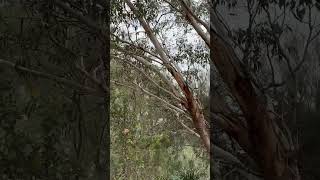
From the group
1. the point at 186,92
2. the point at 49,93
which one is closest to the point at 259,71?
the point at 186,92

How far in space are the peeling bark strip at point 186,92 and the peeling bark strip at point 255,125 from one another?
0.31 meters

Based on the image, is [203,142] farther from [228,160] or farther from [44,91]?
[44,91]

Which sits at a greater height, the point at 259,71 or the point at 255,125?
the point at 259,71

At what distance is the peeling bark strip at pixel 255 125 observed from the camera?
100 centimetres

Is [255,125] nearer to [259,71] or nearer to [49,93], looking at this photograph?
[259,71]

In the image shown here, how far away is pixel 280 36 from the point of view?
39.2 inches

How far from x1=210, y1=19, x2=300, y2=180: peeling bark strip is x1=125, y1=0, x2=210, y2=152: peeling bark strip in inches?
12.4

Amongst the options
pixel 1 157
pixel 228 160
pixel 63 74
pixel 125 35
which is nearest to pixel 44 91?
pixel 63 74

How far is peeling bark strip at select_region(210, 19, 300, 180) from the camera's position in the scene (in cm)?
100

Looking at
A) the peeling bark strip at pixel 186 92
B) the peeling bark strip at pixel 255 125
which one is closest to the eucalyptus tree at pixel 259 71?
the peeling bark strip at pixel 255 125

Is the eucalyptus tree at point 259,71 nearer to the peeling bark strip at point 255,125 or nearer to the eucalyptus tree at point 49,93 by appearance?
the peeling bark strip at point 255,125

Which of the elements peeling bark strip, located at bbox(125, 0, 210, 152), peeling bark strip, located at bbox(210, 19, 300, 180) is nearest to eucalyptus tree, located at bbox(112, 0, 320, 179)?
peeling bark strip, located at bbox(210, 19, 300, 180)

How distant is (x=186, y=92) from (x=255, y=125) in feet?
1.30

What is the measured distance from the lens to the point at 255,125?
3.35ft
